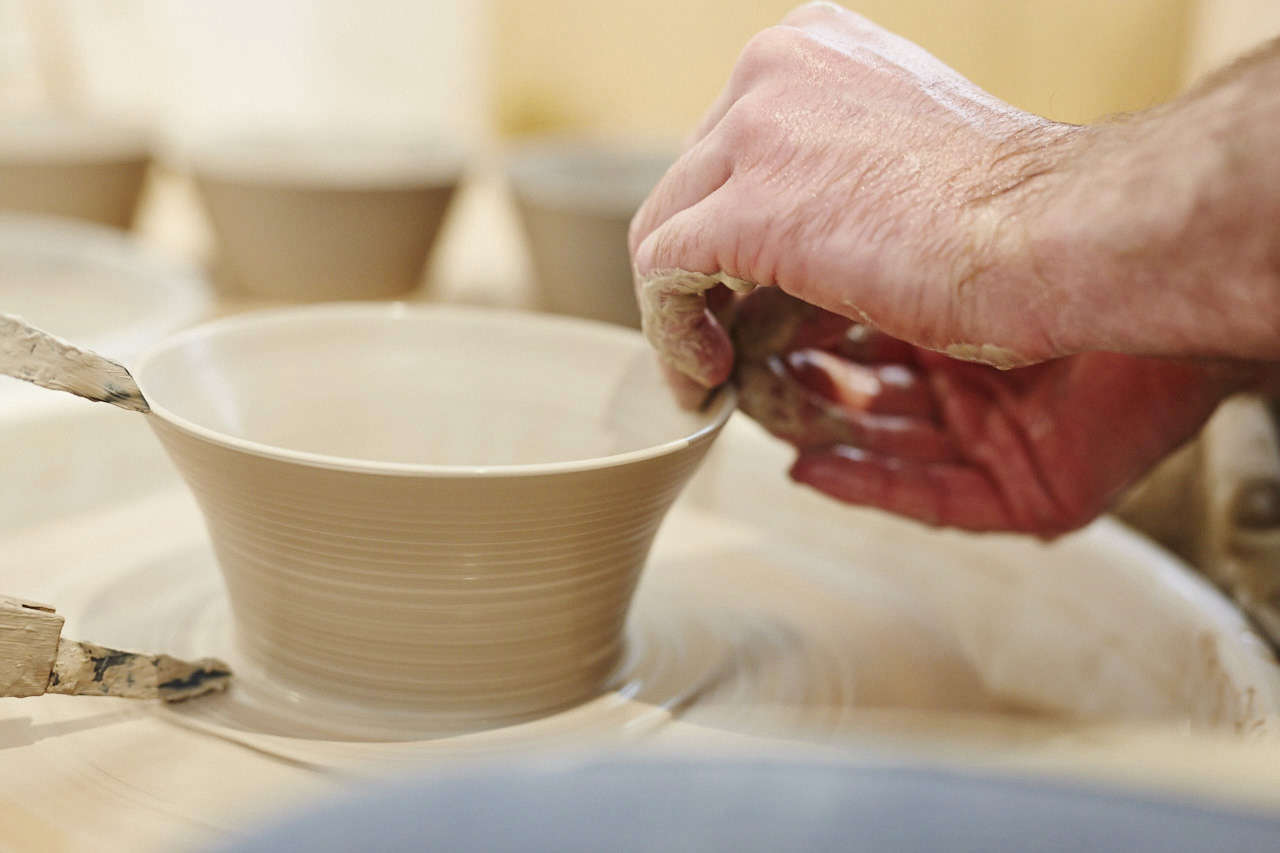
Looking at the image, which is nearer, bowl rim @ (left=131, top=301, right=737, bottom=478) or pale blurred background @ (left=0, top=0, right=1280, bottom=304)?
bowl rim @ (left=131, top=301, right=737, bottom=478)

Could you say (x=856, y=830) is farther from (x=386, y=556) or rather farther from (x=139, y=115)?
(x=139, y=115)

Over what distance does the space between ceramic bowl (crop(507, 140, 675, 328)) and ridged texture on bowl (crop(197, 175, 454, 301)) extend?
0.19m

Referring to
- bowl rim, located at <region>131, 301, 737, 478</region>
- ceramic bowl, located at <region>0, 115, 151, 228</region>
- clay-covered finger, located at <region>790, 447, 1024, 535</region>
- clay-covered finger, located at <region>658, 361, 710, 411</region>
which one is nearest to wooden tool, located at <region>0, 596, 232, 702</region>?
bowl rim, located at <region>131, 301, 737, 478</region>

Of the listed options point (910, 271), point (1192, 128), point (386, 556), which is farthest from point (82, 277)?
point (1192, 128)

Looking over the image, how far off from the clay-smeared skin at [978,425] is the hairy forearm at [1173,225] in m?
0.29

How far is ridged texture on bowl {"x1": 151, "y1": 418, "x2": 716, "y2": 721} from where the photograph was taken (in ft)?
2.03

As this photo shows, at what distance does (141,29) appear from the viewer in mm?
2949

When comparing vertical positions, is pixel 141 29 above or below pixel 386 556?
above

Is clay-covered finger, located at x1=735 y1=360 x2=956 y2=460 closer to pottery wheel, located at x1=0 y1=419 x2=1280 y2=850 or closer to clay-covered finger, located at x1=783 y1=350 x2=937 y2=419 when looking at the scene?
clay-covered finger, located at x1=783 y1=350 x2=937 y2=419

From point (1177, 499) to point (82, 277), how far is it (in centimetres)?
155

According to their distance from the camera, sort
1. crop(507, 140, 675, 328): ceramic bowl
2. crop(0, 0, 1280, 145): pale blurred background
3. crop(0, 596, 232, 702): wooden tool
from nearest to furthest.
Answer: crop(0, 596, 232, 702): wooden tool
crop(507, 140, 675, 328): ceramic bowl
crop(0, 0, 1280, 145): pale blurred background

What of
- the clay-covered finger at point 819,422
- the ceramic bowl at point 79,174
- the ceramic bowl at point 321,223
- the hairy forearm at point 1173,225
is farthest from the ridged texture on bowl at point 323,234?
the hairy forearm at point 1173,225

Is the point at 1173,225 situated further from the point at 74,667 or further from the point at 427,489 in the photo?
the point at 74,667

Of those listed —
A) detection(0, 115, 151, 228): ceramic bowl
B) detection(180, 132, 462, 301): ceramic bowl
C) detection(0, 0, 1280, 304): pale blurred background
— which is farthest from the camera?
detection(0, 0, 1280, 304): pale blurred background
